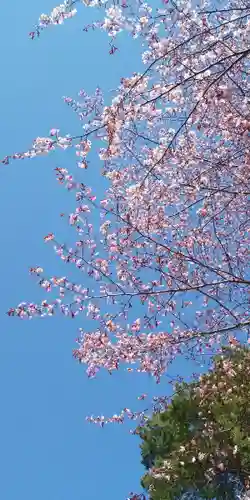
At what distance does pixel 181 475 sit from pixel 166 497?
138 centimetres

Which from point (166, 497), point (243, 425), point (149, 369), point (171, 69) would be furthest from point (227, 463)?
point (171, 69)

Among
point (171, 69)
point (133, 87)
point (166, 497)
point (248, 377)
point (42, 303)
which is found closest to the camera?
point (133, 87)

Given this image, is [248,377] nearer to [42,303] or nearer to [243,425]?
[243,425]

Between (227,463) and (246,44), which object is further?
(227,463)

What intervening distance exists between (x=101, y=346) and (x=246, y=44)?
4.97 meters

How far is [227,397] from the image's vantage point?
10242mm

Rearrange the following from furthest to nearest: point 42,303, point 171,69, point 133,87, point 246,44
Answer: point 42,303, point 246,44, point 171,69, point 133,87

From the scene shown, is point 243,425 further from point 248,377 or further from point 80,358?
point 80,358

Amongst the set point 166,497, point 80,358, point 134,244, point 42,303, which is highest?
point 134,244

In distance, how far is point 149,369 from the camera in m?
8.06

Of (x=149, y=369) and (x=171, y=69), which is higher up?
(x=171, y=69)

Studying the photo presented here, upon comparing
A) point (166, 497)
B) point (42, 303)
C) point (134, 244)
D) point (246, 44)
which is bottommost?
point (166, 497)

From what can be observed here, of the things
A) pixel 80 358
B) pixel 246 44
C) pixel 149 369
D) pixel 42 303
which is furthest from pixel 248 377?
pixel 246 44

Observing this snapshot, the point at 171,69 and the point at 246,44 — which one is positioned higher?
the point at 246,44
